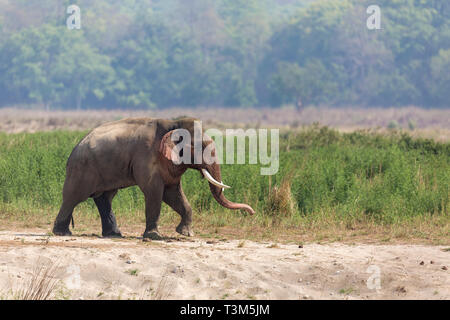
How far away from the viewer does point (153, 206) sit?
10.6m

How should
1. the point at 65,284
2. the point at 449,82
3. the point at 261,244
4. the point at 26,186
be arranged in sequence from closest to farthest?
the point at 65,284 < the point at 261,244 < the point at 26,186 < the point at 449,82

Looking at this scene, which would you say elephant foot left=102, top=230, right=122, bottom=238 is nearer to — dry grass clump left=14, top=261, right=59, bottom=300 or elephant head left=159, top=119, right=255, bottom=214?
elephant head left=159, top=119, right=255, bottom=214

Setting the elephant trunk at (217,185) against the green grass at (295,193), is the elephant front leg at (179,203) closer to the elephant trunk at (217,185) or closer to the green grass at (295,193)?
the elephant trunk at (217,185)

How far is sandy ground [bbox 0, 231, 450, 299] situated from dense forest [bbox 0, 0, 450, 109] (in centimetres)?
6468

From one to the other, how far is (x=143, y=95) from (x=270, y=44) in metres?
16.5

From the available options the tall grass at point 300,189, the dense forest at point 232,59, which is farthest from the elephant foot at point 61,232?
the dense forest at point 232,59

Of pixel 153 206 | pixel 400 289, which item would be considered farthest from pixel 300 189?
pixel 400 289

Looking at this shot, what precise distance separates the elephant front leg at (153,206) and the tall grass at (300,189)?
1814mm

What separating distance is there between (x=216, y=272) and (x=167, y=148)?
2349 millimetres

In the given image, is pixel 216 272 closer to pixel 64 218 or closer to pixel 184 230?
pixel 184 230
